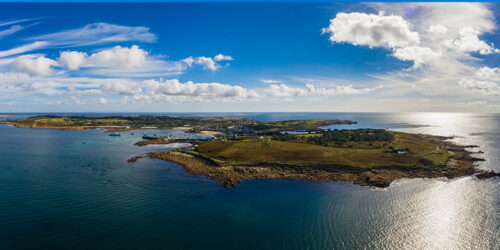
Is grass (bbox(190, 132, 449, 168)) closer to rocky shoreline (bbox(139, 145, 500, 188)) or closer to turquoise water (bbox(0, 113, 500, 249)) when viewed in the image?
rocky shoreline (bbox(139, 145, 500, 188))

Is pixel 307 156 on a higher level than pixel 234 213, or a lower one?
higher

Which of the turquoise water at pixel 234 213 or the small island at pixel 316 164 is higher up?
the small island at pixel 316 164

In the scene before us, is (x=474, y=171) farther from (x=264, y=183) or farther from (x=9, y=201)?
(x=9, y=201)

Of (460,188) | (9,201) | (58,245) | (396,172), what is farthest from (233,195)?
(460,188)

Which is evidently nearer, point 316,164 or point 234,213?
point 234,213

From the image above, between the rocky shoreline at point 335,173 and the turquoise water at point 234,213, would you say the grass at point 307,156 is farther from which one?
the turquoise water at point 234,213

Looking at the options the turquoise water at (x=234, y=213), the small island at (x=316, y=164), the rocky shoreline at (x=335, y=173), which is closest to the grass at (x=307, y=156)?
the small island at (x=316, y=164)

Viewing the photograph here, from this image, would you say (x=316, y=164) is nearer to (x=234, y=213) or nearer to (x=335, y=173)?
(x=335, y=173)

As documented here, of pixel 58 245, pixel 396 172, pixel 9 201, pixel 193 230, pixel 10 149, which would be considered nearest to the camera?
pixel 58 245

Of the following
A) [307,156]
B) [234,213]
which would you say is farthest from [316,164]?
[234,213]
